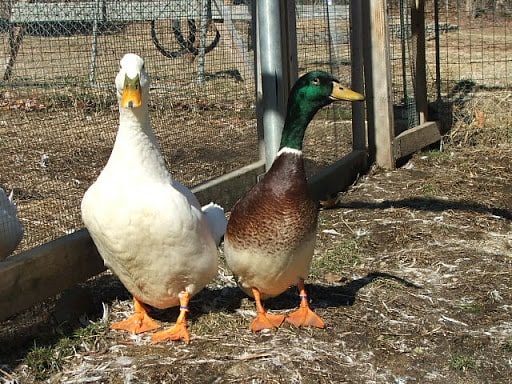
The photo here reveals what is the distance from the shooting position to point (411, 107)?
770cm

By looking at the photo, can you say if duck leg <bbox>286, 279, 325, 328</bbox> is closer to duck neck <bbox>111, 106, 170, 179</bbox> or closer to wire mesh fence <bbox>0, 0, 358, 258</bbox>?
duck neck <bbox>111, 106, 170, 179</bbox>

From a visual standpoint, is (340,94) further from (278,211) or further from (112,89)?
(112,89)

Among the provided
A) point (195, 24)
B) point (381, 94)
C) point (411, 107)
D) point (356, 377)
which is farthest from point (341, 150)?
point (356, 377)

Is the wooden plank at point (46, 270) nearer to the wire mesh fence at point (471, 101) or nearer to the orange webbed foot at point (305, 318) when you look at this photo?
the orange webbed foot at point (305, 318)

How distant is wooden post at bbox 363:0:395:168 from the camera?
264 inches

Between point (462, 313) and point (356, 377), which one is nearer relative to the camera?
point (356, 377)

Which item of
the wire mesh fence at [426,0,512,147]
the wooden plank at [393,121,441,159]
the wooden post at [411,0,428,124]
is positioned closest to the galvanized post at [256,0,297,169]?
the wooden plank at [393,121,441,159]

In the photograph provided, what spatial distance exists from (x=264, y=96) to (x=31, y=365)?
2382 mm

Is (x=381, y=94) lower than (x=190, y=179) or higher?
higher

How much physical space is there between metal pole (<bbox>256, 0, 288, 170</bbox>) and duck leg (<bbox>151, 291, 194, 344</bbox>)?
5.17ft

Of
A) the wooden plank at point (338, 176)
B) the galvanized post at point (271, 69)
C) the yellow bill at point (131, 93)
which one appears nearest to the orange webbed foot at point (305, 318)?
the yellow bill at point (131, 93)

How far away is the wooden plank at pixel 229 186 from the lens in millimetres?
5066

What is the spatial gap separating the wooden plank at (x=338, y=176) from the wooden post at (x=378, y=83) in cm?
25

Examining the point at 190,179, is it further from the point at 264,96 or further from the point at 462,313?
the point at 462,313
